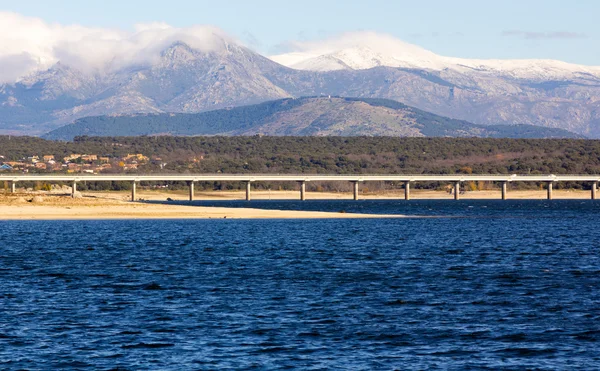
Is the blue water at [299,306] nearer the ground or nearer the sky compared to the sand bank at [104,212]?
nearer the ground

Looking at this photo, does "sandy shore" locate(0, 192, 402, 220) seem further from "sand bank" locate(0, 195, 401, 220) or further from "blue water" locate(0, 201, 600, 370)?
"blue water" locate(0, 201, 600, 370)

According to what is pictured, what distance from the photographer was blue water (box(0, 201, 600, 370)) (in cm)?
3155

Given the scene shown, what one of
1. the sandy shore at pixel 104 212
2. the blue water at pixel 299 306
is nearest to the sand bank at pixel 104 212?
the sandy shore at pixel 104 212

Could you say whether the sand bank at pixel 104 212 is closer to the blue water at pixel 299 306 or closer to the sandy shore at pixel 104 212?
the sandy shore at pixel 104 212

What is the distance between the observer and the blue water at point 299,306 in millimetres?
31547

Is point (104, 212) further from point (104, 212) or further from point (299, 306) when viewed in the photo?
point (299, 306)

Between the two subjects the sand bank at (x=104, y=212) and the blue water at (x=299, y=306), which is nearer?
the blue water at (x=299, y=306)

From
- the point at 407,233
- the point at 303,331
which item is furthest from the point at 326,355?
the point at 407,233

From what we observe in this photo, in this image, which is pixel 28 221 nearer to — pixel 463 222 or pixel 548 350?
pixel 463 222

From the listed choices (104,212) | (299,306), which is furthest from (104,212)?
(299,306)

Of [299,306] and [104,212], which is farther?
[104,212]

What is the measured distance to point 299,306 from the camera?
41.5 metres

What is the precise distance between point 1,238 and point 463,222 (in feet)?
190

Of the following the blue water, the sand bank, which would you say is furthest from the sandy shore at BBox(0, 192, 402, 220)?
the blue water
